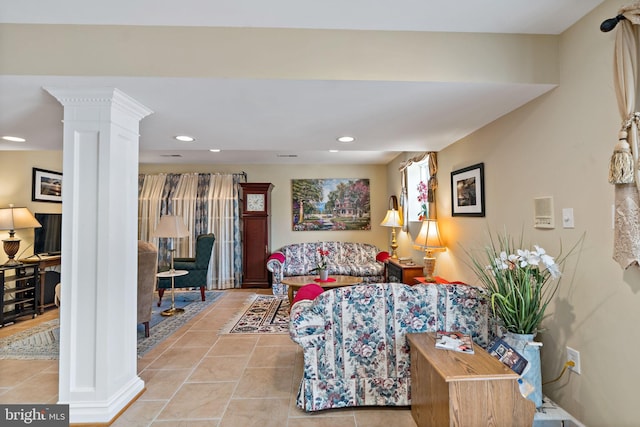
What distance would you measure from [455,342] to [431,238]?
1.94 meters

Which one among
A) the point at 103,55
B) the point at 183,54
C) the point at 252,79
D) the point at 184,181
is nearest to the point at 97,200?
the point at 103,55

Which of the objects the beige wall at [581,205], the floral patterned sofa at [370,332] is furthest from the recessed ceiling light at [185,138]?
the floral patterned sofa at [370,332]

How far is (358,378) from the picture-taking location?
81.0 inches

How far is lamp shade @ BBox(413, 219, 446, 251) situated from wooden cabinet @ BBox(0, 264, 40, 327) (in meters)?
5.15

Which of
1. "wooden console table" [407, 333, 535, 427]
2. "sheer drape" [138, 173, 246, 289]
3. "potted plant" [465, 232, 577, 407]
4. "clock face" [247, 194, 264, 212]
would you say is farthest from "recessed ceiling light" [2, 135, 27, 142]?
"potted plant" [465, 232, 577, 407]

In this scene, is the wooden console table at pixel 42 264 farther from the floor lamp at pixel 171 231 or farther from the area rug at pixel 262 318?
the area rug at pixel 262 318

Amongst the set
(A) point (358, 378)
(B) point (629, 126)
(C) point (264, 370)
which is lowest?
(C) point (264, 370)

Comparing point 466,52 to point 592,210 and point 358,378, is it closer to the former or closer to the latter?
point 592,210

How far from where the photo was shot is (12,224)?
4148mm

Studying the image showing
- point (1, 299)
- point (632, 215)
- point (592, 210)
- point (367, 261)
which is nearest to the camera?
point (632, 215)

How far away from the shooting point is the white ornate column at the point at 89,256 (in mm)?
1936

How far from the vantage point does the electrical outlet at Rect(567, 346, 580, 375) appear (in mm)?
1786

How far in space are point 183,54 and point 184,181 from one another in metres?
4.73

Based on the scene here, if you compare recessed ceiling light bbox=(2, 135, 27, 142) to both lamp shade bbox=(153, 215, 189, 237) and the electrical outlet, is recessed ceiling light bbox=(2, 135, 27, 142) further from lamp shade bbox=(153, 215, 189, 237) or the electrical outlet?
the electrical outlet
